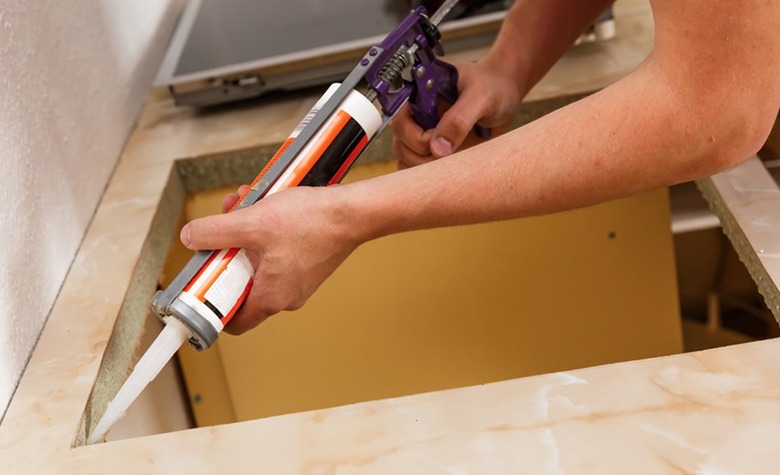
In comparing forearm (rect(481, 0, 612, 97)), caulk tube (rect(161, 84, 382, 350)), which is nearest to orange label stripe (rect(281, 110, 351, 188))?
caulk tube (rect(161, 84, 382, 350))

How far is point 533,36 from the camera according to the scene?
2.75 ft

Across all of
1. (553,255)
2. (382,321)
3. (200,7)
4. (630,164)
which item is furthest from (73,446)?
(200,7)

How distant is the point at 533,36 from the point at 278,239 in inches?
14.4

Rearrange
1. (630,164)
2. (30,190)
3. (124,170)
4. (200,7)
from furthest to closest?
(200,7) → (124,170) → (30,190) → (630,164)

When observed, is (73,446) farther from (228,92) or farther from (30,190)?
(228,92)

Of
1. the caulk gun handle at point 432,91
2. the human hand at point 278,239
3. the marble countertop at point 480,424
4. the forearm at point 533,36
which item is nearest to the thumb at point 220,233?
the human hand at point 278,239

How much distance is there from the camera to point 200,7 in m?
1.22

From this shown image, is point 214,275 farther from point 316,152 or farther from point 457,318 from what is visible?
point 457,318

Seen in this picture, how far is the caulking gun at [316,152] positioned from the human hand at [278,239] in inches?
0.5

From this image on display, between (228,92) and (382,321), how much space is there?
334 mm

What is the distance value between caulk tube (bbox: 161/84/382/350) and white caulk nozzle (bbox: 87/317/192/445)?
1 cm

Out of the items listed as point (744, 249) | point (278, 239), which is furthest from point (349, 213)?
point (744, 249)

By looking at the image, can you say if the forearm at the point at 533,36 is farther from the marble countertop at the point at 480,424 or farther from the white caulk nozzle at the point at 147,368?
the white caulk nozzle at the point at 147,368

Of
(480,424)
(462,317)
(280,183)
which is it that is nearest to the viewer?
(480,424)
